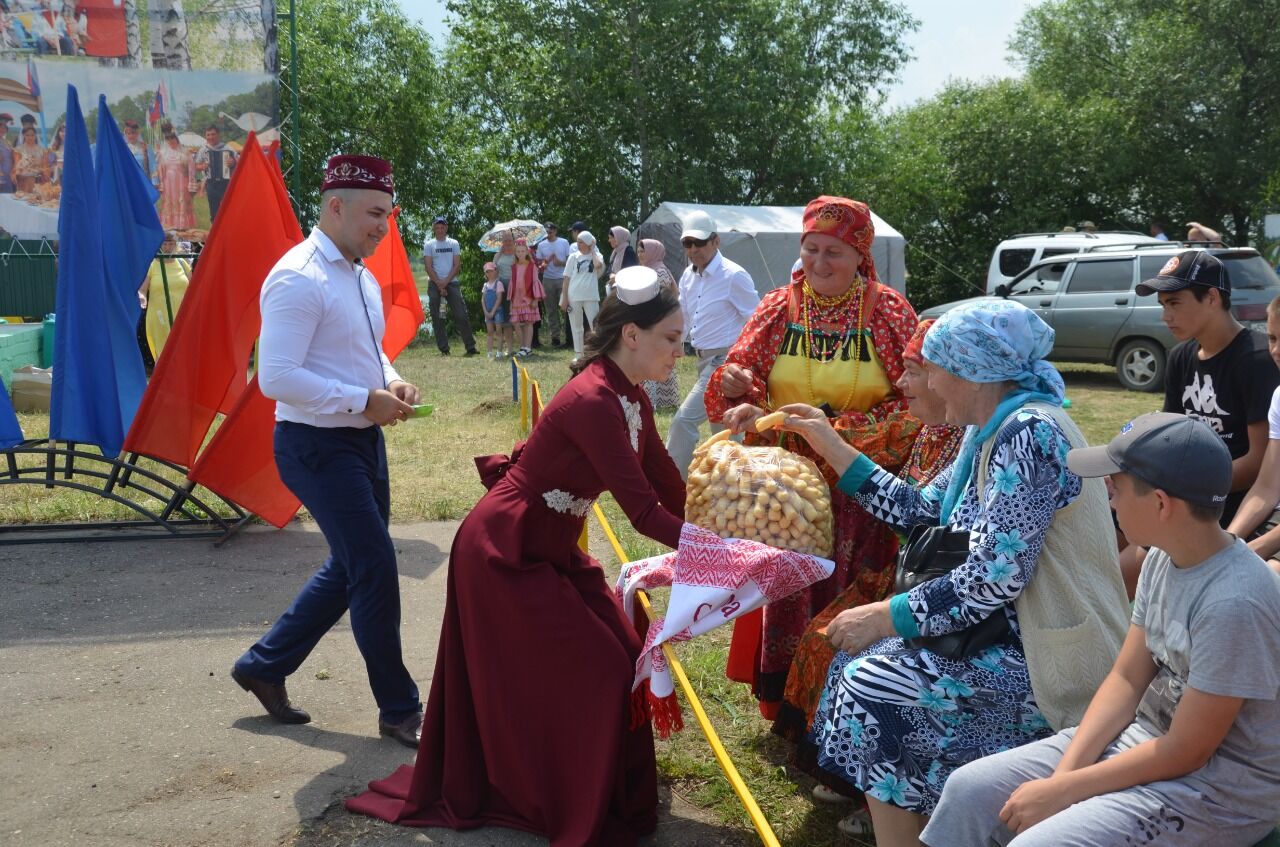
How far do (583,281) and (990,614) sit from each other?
45.7ft

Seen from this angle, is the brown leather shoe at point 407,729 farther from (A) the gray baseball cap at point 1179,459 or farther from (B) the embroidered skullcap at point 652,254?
(B) the embroidered skullcap at point 652,254

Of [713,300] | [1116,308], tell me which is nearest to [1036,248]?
[1116,308]

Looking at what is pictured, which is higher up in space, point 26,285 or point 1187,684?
point 26,285

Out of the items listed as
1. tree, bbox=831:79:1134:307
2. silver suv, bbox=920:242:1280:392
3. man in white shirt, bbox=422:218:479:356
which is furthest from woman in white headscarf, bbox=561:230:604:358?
tree, bbox=831:79:1134:307

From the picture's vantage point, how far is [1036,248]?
787 inches

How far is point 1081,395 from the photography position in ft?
48.7

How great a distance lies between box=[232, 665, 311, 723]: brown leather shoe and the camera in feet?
14.6

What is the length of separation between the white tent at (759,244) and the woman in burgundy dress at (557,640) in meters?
16.3

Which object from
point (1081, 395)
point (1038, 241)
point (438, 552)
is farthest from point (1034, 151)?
point (438, 552)

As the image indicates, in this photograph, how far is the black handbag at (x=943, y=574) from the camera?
296 cm

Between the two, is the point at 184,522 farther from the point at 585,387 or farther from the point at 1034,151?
the point at 1034,151

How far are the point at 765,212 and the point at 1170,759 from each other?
773 inches

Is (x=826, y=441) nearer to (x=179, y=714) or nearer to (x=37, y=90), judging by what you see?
(x=179, y=714)

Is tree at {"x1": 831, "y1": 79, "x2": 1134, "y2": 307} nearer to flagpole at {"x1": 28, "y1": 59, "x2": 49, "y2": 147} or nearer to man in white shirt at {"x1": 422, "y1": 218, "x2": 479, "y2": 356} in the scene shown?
man in white shirt at {"x1": 422, "y1": 218, "x2": 479, "y2": 356}
